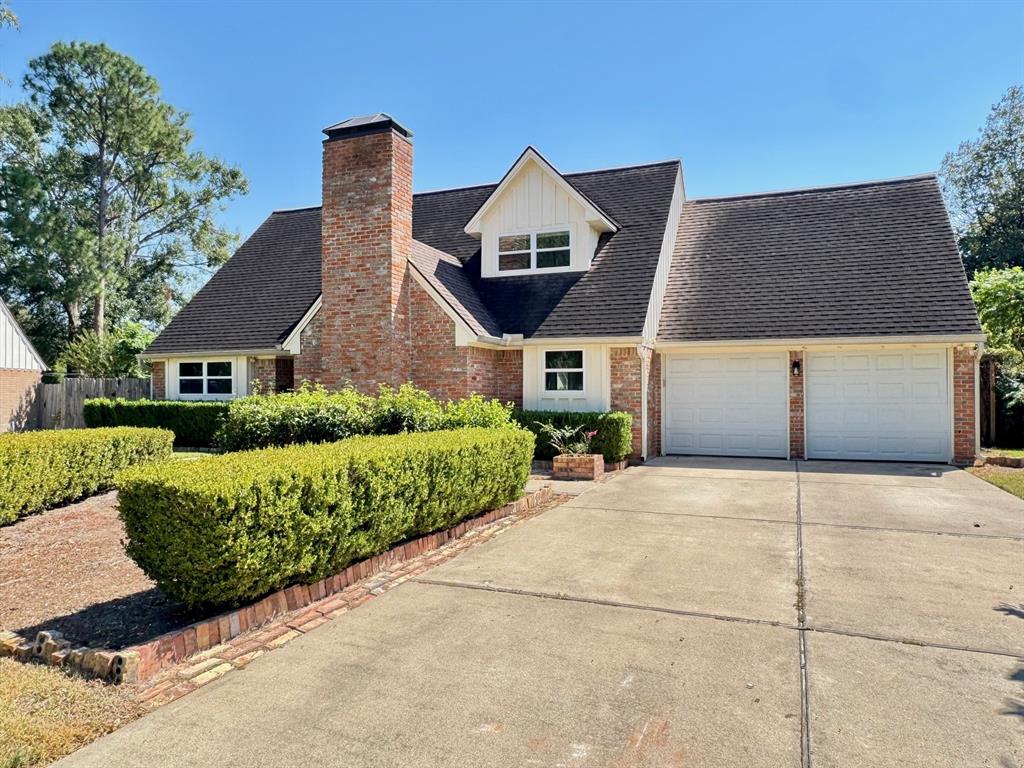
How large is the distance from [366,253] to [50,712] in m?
11.3

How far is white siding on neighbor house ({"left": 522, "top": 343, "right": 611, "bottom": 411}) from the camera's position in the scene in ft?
45.0

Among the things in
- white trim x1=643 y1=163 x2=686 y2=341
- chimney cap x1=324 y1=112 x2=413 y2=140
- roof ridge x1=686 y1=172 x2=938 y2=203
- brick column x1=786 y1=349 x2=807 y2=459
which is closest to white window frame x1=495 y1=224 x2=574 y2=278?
white trim x1=643 y1=163 x2=686 y2=341

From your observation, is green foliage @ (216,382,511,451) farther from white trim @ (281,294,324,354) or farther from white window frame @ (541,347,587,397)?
white trim @ (281,294,324,354)

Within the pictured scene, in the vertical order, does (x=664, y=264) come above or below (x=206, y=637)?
above

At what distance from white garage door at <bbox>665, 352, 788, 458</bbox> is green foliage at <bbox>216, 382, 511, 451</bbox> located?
6742 mm

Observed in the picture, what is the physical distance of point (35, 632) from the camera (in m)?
4.48

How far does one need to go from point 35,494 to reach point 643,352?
10723 millimetres

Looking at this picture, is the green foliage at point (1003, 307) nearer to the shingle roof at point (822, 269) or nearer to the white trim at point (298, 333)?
the shingle roof at point (822, 269)

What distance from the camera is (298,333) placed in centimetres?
1488

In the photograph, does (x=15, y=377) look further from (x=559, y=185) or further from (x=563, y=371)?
(x=559, y=185)

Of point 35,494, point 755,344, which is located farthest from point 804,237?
point 35,494

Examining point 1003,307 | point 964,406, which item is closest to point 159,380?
point 964,406

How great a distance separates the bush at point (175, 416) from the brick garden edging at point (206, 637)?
11450 millimetres

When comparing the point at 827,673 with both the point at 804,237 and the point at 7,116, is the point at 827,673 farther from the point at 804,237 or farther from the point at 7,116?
the point at 7,116
